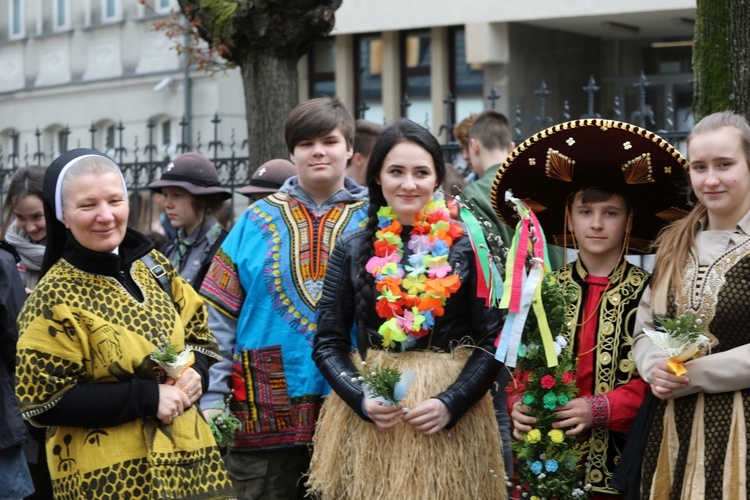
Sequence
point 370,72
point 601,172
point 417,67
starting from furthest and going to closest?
point 370,72 → point 417,67 → point 601,172

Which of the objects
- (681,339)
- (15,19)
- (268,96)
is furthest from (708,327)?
(15,19)

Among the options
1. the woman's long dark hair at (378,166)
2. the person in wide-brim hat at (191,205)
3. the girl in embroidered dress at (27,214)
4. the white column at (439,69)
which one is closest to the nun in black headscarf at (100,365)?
the woman's long dark hair at (378,166)

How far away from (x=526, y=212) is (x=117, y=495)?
1.82m

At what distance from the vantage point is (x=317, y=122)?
17.5ft

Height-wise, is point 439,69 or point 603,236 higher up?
point 439,69

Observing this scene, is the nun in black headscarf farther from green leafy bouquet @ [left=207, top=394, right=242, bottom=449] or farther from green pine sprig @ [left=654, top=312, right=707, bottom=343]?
green pine sprig @ [left=654, top=312, right=707, bottom=343]

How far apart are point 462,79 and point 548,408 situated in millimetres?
16842

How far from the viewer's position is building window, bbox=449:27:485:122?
20562mm

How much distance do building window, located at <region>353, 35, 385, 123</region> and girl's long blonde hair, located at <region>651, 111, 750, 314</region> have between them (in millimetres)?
→ 17379

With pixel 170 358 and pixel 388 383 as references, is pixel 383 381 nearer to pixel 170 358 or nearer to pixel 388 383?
pixel 388 383

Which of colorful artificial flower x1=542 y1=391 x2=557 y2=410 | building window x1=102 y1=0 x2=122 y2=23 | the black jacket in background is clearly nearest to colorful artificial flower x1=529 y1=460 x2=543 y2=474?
colorful artificial flower x1=542 y1=391 x2=557 y2=410

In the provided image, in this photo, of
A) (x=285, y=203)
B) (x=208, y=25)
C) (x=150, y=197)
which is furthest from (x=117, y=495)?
(x=150, y=197)

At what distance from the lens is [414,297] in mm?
4648

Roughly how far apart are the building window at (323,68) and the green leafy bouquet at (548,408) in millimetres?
18192
